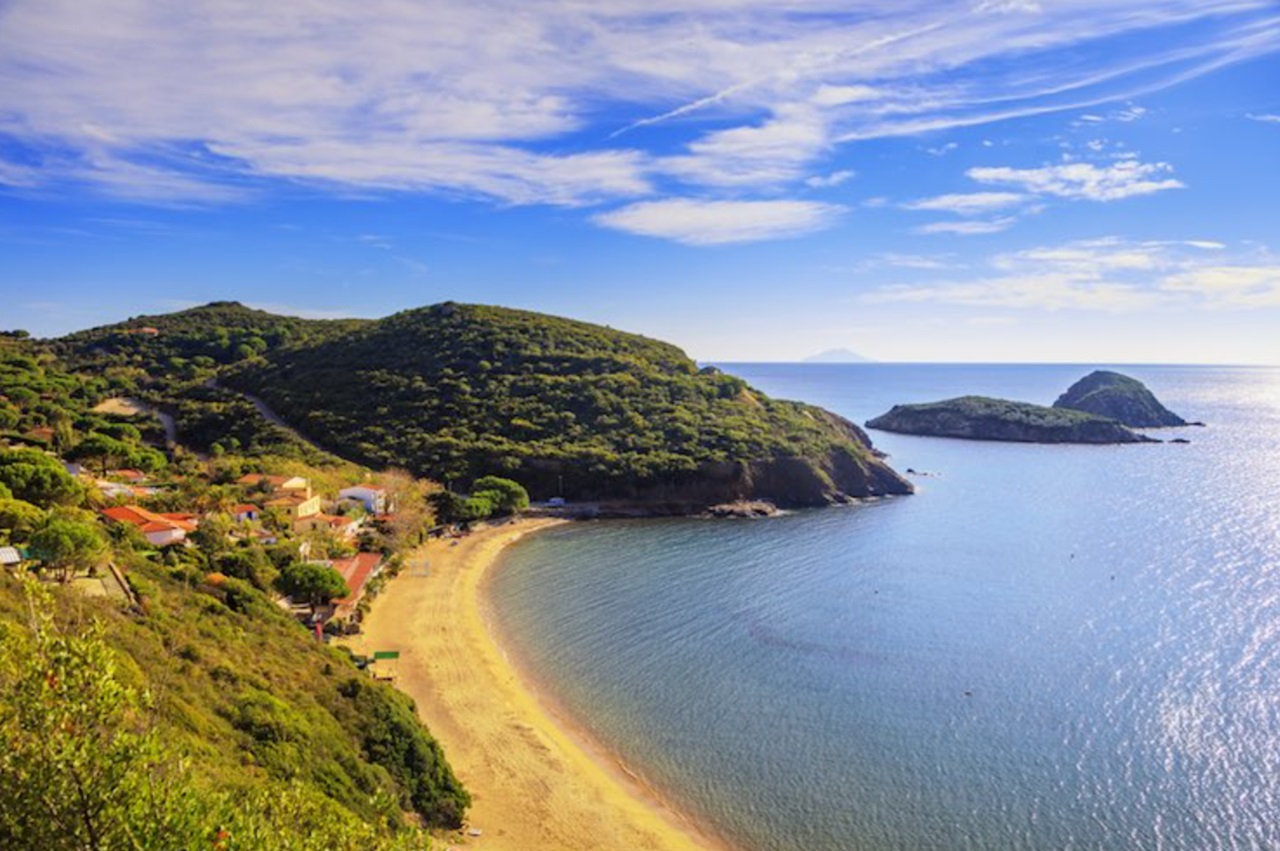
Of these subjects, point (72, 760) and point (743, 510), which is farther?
point (743, 510)

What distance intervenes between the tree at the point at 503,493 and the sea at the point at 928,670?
17.0 feet

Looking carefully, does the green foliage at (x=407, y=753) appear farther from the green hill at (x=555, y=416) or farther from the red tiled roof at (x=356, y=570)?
the green hill at (x=555, y=416)

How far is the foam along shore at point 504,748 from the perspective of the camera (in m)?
24.0

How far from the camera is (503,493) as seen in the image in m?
68.4

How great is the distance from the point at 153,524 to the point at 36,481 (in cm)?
550

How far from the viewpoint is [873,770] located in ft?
90.7

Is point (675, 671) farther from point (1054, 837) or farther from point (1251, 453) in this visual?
point (1251, 453)

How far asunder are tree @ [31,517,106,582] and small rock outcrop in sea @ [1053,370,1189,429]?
534 feet

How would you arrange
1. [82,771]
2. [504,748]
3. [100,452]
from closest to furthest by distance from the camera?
[82,771] < [504,748] < [100,452]

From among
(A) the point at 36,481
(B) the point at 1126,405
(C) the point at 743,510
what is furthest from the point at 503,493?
(B) the point at 1126,405

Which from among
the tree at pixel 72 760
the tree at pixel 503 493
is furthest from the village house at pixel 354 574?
the tree at pixel 72 760

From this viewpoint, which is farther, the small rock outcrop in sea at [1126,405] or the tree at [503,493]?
the small rock outcrop in sea at [1126,405]

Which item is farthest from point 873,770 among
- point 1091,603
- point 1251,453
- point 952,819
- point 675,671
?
point 1251,453

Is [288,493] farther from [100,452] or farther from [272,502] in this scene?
[100,452]
